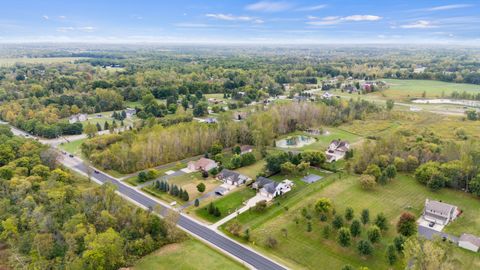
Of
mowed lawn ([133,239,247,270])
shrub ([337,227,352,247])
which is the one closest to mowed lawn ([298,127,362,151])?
shrub ([337,227,352,247])

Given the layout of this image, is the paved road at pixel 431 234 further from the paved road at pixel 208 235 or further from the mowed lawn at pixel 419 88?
the mowed lawn at pixel 419 88

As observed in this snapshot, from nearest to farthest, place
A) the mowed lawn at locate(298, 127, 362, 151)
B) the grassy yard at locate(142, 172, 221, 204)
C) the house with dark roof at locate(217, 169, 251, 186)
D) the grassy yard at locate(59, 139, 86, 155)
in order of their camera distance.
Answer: the grassy yard at locate(142, 172, 221, 204), the house with dark roof at locate(217, 169, 251, 186), the grassy yard at locate(59, 139, 86, 155), the mowed lawn at locate(298, 127, 362, 151)

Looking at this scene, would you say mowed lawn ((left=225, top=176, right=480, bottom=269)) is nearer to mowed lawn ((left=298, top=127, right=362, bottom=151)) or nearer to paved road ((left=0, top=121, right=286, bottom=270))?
paved road ((left=0, top=121, right=286, bottom=270))

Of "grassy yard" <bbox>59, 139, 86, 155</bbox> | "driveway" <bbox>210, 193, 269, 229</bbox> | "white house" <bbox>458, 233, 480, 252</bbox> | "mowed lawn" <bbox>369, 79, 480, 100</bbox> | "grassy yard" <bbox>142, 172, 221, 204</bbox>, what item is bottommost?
"grassy yard" <bbox>59, 139, 86, 155</bbox>

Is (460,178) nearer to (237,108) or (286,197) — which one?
(286,197)

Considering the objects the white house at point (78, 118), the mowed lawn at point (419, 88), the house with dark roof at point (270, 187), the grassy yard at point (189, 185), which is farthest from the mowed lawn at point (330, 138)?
the white house at point (78, 118)

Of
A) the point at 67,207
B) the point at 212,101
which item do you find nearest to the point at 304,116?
the point at 212,101

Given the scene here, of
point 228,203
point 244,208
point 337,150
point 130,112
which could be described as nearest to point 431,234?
point 244,208
